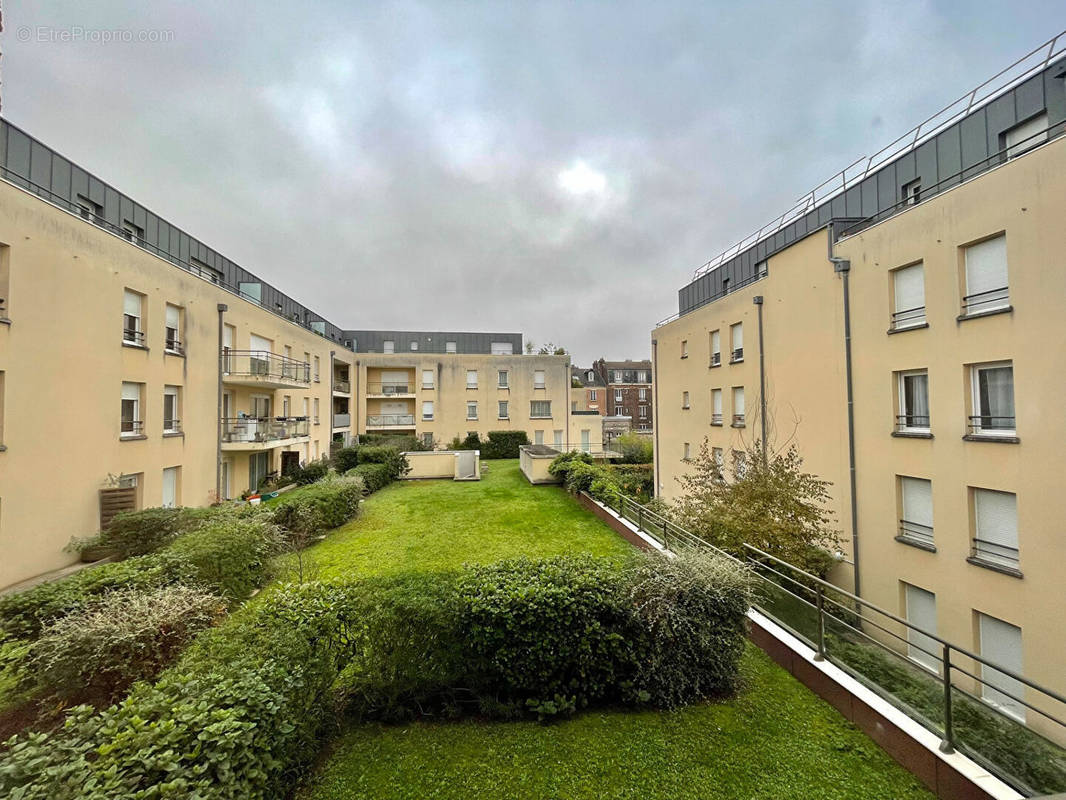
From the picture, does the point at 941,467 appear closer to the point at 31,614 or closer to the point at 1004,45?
the point at 1004,45

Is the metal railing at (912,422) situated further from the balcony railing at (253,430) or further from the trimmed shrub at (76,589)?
the balcony railing at (253,430)

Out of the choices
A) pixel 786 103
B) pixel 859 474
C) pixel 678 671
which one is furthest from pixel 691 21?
pixel 678 671

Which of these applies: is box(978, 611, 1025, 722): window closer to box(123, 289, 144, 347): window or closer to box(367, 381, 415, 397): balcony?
box(123, 289, 144, 347): window

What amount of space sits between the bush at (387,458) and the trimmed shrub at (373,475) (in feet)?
1.33

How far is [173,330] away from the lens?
13.2m

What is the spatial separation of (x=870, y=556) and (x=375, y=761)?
11.6 meters

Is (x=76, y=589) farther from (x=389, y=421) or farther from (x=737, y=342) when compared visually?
(x=389, y=421)

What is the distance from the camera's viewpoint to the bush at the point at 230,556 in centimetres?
567

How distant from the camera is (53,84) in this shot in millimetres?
8086

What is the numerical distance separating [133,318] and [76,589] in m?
10.2

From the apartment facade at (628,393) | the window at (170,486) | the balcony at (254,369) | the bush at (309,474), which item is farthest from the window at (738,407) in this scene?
the apartment facade at (628,393)

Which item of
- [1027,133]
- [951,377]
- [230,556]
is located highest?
[1027,133]

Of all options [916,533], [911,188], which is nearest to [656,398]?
[911,188]

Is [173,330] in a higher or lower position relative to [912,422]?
higher
